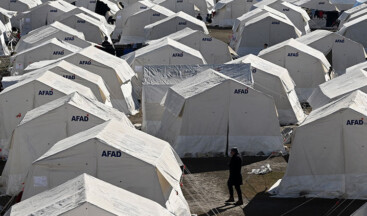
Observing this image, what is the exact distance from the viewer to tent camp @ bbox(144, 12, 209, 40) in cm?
5419

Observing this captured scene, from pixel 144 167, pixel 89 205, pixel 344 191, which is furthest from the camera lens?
pixel 344 191

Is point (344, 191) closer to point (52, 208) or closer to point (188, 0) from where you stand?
point (52, 208)

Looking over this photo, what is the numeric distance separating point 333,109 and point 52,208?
1005 cm

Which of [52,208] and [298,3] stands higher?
[52,208]

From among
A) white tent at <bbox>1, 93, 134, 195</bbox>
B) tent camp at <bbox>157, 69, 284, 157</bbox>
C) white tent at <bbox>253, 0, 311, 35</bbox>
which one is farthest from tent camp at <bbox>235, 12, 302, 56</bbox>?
white tent at <bbox>1, 93, 134, 195</bbox>

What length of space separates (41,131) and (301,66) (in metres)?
16.3

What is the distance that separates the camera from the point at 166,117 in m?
32.3

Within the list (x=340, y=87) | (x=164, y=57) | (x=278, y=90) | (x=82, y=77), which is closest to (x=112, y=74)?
(x=82, y=77)

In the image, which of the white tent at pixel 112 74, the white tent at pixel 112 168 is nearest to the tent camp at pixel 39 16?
the white tent at pixel 112 74

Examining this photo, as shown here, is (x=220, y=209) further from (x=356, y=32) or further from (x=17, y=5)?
(x=17, y=5)

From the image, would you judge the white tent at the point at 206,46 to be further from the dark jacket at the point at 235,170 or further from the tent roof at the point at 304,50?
the dark jacket at the point at 235,170

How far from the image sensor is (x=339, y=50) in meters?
45.6

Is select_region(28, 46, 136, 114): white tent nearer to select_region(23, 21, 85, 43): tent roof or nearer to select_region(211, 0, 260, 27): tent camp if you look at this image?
select_region(23, 21, 85, 43): tent roof

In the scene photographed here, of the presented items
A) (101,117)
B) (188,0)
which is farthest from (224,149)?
(188,0)
